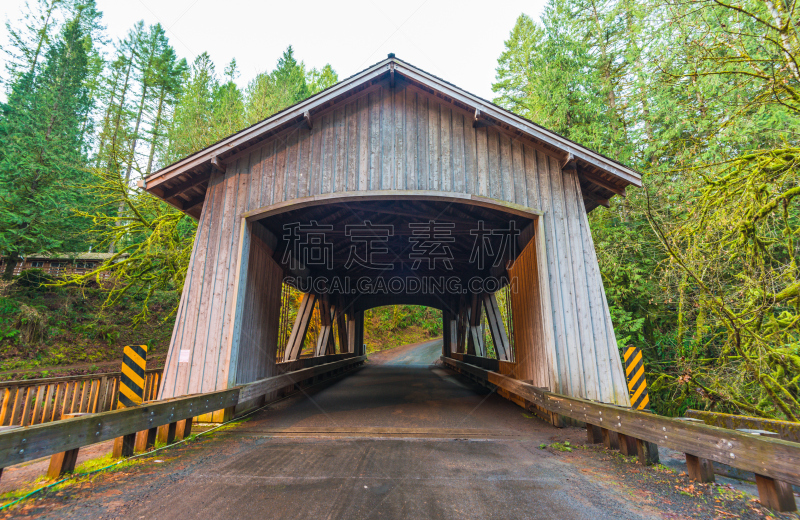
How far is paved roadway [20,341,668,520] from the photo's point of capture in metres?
2.40

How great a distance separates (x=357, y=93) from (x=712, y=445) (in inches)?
246

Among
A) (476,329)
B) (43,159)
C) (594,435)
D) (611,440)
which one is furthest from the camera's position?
(43,159)

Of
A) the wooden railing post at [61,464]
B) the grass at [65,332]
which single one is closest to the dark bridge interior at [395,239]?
the wooden railing post at [61,464]

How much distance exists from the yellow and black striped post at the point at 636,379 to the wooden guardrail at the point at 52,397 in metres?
7.61

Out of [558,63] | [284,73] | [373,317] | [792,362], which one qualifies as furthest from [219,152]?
[373,317]

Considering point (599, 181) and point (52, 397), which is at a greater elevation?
point (599, 181)

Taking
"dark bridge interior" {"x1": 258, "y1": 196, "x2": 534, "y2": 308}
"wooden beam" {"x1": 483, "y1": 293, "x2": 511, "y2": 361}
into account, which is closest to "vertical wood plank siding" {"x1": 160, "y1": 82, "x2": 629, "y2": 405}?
"dark bridge interior" {"x1": 258, "y1": 196, "x2": 534, "y2": 308}

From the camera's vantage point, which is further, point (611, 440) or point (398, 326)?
point (398, 326)

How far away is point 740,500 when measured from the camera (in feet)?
8.25

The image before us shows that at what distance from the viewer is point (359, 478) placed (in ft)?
9.84

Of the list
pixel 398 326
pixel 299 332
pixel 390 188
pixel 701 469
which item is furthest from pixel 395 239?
pixel 398 326

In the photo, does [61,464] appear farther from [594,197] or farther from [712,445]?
[594,197]

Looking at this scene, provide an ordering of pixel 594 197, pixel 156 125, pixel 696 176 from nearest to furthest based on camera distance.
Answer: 1. pixel 696 176
2. pixel 594 197
3. pixel 156 125

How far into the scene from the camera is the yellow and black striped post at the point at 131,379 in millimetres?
3506
